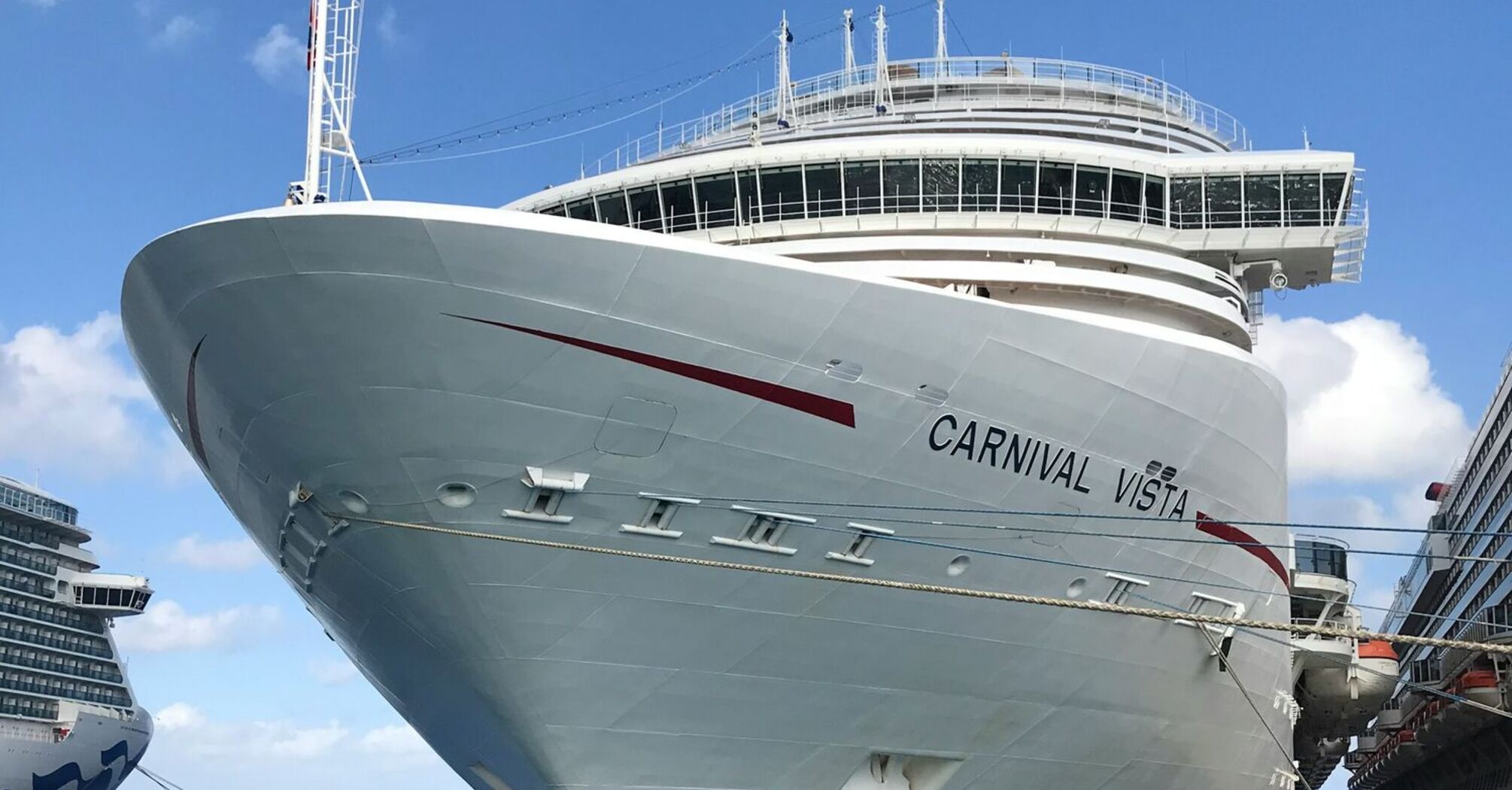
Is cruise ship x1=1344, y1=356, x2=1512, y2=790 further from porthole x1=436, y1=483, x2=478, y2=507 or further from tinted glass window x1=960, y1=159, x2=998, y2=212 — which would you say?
porthole x1=436, y1=483, x2=478, y2=507

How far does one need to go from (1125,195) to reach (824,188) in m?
3.51

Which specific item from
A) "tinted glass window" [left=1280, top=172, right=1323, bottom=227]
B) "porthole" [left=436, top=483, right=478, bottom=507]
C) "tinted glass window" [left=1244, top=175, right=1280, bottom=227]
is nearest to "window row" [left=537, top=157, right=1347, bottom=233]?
"tinted glass window" [left=1244, top=175, right=1280, bottom=227]

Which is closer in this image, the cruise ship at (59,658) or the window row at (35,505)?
the cruise ship at (59,658)

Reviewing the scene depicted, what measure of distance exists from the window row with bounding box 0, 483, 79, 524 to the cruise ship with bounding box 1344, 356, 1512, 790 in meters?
50.8

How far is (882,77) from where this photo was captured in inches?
899

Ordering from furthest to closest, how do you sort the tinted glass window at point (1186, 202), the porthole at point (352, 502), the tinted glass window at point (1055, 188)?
the tinted glass window at point (1186, 202) → the tinted glass window at point (1055, 188) → the porthole at point (352, 502)

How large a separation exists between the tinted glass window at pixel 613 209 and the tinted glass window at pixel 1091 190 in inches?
198

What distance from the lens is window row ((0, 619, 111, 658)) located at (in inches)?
2213

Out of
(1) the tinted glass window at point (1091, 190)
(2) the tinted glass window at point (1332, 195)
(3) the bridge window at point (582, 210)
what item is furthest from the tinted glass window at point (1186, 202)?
(3) the bridge window at point (582, 210)

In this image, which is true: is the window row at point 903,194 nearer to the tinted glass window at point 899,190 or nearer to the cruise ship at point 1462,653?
the tinted glass window at point 899,190

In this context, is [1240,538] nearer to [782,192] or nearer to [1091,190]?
[1091,190]

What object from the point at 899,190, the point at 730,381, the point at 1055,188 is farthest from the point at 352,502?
the point at 1055,188

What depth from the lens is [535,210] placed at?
57.8 feet

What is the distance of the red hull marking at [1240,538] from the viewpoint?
47.2 feet
